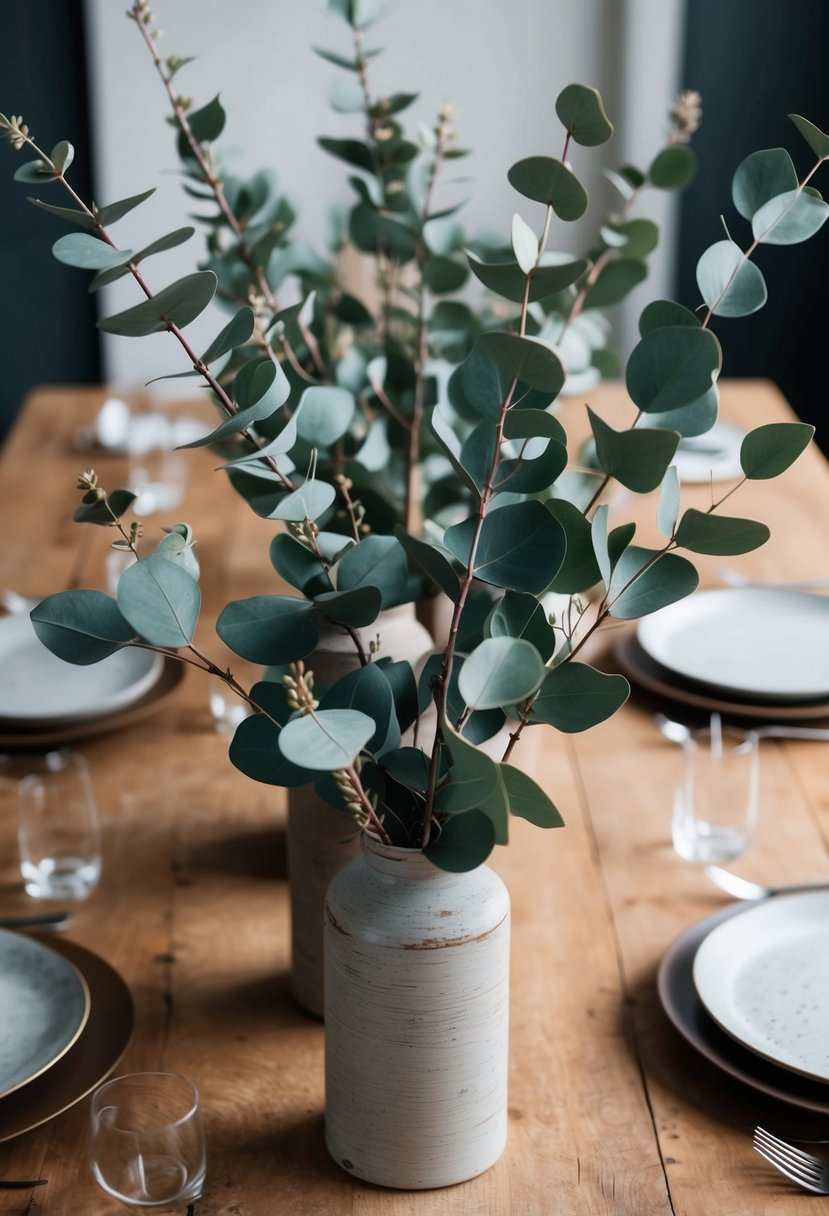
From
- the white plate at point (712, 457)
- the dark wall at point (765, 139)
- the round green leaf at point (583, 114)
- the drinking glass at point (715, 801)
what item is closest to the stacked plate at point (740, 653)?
the drinking glass at point (715, 801)

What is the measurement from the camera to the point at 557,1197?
0.74 m

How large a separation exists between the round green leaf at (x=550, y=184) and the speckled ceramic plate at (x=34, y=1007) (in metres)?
0.55

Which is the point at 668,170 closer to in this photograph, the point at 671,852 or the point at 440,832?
the point at 671,852

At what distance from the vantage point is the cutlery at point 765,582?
161 centimetres

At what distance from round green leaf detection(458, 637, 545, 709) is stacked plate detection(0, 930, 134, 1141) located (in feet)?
1.30

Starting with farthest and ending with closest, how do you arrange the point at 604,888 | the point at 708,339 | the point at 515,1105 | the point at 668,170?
the point at 668,170, the point at 604,888, the point at 515,1105, the point at 708,339

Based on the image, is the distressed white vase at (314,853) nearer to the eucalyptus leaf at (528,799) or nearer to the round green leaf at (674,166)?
the eucalyptus leaf at (528,799)

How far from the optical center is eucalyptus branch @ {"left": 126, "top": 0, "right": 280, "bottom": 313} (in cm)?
87

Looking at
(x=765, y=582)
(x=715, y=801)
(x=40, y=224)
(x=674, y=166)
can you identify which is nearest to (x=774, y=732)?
(x=715, y=801)

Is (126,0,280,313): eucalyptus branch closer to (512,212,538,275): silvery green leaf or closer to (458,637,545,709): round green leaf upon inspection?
(512,212,538,275): silvery green leaf

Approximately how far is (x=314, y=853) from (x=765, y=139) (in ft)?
11.2

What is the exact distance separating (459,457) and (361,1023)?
0.96 feet

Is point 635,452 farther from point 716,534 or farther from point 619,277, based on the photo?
point 619,277

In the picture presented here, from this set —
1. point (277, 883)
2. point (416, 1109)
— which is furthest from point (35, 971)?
point (416, 1109)
